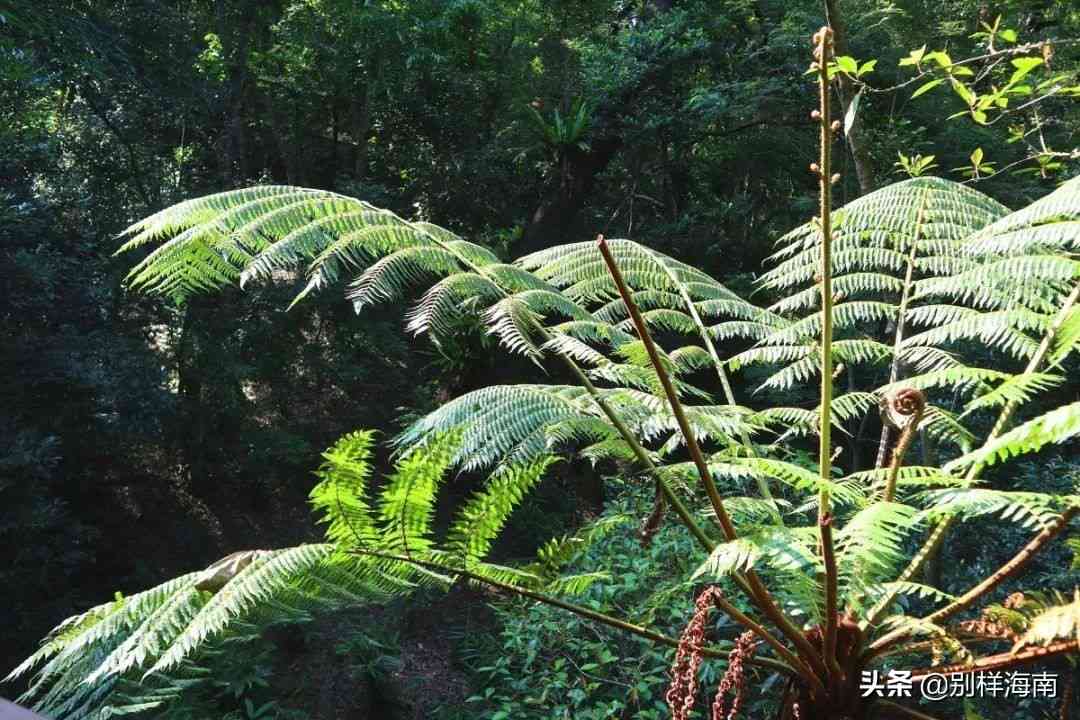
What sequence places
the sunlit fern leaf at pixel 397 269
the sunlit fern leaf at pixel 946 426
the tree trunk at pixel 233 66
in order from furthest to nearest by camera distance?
1. the tree trunk at pixel 233 66
2. the sunlit fern leaf at pixel 946 426
3. the sunlit fern leaf at pixel 397 269

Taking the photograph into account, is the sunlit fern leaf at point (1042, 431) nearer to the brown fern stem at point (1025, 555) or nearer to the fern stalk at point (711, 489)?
the brown fern stem at point (1025, 555)

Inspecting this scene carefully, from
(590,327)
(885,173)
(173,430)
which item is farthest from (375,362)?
(590,327)

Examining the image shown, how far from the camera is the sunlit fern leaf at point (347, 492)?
4.96 ft

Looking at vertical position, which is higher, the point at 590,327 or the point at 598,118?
the point at 598,118

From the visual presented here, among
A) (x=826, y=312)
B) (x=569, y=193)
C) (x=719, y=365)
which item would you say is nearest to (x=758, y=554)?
(x=826, y=312)

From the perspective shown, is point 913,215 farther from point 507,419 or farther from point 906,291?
point 507,419

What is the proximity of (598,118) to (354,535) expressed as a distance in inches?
259

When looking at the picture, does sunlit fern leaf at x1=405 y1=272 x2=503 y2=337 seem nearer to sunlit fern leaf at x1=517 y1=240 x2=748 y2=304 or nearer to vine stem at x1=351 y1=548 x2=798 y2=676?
vine stem at x1=351 y1=548 x2=798 y2=676

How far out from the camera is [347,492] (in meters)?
1.52

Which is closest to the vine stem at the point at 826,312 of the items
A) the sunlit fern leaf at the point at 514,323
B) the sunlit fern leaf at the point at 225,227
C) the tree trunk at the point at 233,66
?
the sunlit fern leaf at the point at 514,323

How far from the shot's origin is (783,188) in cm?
802

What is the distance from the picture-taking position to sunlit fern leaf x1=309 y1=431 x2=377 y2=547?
151 cm

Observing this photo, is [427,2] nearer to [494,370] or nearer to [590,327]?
[494,370]

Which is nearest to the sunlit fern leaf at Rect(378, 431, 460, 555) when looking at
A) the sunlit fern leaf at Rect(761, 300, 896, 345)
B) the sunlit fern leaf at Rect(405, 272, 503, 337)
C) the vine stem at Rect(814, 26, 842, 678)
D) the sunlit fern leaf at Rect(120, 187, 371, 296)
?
the sunlit fern leaf at Rect(405, 272, 503, 337)
